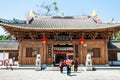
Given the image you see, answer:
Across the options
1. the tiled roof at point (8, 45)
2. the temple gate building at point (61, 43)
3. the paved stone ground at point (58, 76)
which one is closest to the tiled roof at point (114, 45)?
the temple gate building at point (61, 43)

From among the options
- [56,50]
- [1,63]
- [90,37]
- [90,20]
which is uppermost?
[90,20]

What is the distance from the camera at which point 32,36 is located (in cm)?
2016

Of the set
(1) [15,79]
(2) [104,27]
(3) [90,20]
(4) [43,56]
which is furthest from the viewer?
(3) [90,20]

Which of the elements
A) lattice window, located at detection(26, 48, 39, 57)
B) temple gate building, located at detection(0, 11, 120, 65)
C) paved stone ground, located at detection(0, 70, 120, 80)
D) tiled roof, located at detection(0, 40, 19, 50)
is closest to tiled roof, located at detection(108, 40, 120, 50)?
temple gate building, located at detection(0, 11, 120, 65)

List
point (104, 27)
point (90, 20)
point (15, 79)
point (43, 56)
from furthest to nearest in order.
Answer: point (90, 20) → point (43, 56) → point (104, 27) → point (15, 79)

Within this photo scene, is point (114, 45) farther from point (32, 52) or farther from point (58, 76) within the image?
point (58, 76)

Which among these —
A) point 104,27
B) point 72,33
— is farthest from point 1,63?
point 104,27

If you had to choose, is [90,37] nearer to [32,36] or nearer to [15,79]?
[32,36]

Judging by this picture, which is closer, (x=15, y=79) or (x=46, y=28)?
(x=15, y=79)

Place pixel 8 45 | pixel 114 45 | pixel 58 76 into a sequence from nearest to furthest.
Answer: pixel 58 76
pixel 114 45
pixel 8 45

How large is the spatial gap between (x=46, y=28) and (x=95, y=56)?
6459 millimetres

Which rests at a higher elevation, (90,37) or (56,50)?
(90,37)

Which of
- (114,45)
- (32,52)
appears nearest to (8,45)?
(32,52)

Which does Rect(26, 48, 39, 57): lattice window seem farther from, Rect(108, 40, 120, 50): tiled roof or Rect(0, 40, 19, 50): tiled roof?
Rect(108, 40, 120, 50): tiled roof
